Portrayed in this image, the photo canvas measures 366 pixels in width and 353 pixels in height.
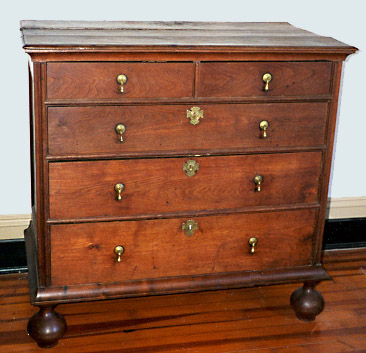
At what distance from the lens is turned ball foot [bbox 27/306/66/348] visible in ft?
7.85

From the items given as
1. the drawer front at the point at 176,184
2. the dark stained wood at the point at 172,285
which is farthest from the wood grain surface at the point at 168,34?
the dark stained wood at the point at 172,285

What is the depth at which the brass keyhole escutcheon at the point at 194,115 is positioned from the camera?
2.22m

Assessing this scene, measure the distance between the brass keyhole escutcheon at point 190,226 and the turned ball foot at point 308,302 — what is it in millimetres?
576

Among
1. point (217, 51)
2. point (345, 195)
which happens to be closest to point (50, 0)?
point (217, 51)

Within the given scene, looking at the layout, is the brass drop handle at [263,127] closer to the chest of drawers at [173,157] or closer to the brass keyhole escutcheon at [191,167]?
the chest of drawers at [173,157]

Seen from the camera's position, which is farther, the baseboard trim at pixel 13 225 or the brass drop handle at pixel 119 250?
the baseboard trim at pixel 13 225

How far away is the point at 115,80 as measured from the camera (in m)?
2.13

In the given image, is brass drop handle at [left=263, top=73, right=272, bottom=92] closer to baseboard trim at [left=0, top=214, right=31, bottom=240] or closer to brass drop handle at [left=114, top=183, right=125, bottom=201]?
brass drop handle at [left=114, top=183, right=125, bottom=201]

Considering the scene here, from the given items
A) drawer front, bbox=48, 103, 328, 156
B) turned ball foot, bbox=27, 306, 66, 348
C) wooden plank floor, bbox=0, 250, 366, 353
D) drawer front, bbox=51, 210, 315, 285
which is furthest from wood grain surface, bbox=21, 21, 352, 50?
wooden plank floor, bbox=0, 250, 366, 353

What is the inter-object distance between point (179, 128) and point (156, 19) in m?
0.77

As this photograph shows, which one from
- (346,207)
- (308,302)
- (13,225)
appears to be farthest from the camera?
(346,207)

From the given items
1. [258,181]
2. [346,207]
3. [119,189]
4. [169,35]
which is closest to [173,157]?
[119,189]

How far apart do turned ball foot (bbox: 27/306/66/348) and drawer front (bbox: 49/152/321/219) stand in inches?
16.0

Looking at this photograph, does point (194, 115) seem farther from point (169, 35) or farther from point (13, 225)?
point (13, 225)
